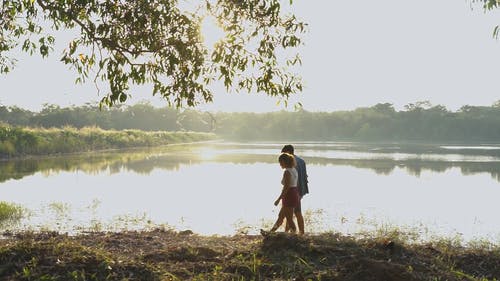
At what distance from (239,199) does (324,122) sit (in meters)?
91.7

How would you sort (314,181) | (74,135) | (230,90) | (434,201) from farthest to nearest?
(74,135)
(314,181)
(434,201)
(230,90)

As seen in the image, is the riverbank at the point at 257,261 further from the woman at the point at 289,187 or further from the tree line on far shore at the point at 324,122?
the tree line on far shore at the point at 324,122

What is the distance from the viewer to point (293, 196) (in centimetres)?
818

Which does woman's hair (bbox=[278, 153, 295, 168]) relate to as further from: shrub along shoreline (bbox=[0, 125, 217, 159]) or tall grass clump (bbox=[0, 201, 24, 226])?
shrub along shoreline (bbox=[0, 125, 217, 159])

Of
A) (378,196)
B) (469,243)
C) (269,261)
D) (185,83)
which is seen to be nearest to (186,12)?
(185,83)

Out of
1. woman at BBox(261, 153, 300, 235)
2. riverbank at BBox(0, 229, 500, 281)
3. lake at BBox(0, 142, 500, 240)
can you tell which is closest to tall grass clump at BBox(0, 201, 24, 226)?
lake at BBox(0, 142, 500, 240)

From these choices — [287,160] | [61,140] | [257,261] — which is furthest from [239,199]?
[61,140]

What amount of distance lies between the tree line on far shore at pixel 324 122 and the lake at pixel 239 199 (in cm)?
5050

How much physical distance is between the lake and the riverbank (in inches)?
107

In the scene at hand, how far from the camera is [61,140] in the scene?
33.8m

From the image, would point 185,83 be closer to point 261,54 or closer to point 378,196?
point 261,54

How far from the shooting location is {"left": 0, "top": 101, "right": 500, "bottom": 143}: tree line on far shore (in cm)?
7994

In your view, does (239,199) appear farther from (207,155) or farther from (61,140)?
(61,140)

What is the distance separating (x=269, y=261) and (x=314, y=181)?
13.1 meters
